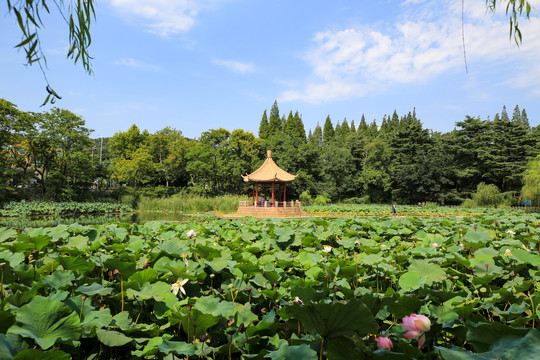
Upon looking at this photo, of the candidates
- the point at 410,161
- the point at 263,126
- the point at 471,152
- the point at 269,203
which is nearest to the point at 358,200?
the point at 410,161

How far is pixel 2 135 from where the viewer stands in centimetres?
1573

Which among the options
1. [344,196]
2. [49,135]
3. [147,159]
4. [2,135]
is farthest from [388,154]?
[2,135]

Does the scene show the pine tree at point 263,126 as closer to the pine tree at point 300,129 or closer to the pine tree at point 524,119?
the pine tree at point 300,129

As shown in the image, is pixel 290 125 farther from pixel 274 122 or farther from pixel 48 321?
pixel 48 321

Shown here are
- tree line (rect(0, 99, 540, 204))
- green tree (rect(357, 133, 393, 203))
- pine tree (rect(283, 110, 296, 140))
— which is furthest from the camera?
pine tree (rect(283, 110, 296, 140))

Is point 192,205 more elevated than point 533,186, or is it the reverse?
point 533,186

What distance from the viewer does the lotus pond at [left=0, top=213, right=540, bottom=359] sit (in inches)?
29.2

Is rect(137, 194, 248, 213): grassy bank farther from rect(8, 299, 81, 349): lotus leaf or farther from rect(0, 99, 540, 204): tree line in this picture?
rect(8, 299, 81, 349): lotus leaf

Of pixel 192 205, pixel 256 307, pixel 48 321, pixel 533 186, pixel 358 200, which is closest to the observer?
pixel 48 321

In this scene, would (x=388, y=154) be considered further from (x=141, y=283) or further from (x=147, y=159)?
(x=141, y=283)

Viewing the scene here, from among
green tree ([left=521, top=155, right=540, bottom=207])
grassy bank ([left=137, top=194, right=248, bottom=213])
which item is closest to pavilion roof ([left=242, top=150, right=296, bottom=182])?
grassy bank ([left=137, top=194, right=248, bottom=213])

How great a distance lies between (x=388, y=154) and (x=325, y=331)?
91.0 ft

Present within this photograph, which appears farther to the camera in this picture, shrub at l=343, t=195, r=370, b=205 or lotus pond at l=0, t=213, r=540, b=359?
shrub at l=343, t=195, r=370, b=205

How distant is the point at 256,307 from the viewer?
136cm
